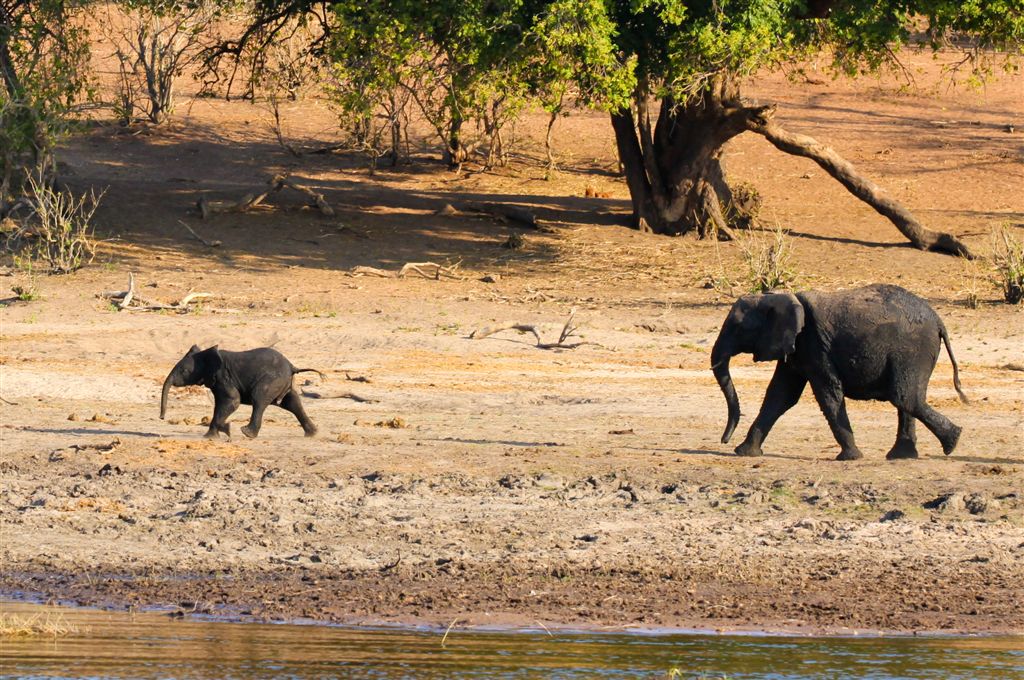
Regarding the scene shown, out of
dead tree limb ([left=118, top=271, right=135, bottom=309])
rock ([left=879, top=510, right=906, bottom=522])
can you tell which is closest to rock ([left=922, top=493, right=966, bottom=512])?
rock ([left=879, top=510, right=906, bottom=522])

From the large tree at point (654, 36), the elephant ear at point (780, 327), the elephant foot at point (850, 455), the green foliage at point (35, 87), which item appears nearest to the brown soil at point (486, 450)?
the elephant foot at point (850, 455)

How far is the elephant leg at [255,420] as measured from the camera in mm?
10258

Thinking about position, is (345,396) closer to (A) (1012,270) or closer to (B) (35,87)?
(A) (1012,270)

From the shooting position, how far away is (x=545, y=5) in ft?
56.5

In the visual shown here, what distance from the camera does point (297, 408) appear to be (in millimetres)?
10625

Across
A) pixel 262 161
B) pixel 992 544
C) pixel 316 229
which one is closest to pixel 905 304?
pixel 992 544

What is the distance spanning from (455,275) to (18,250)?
544cm

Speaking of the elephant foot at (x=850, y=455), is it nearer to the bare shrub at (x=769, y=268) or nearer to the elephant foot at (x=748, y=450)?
the elephant foot at (x=748, y=450)

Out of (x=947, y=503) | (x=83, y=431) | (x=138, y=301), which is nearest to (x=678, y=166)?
(x=138, y=301)

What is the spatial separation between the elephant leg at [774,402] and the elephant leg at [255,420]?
122 inches

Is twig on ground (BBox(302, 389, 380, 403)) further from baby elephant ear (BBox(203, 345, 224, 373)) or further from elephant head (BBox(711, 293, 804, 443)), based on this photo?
elephant head (BBox(711, 293, 804, 443))

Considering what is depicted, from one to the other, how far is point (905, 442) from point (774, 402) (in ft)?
2.77

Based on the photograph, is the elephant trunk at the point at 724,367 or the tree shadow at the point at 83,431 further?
the tree shadow at the point at 83,431

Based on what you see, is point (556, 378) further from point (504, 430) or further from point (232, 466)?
point (232, 466)
